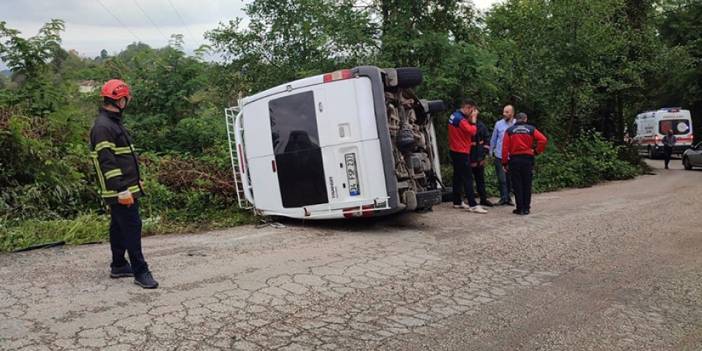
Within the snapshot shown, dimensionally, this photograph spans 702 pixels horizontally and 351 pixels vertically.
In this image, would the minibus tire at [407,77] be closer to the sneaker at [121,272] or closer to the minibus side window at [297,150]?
the minibus side window at [297,150]

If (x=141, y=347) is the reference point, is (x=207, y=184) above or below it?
above

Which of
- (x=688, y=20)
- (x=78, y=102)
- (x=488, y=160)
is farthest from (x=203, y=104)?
(x=688, y=20)

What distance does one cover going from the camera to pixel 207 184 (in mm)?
9000

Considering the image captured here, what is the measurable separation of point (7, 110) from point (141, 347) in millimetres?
6852

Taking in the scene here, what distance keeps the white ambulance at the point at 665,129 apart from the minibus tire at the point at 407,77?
2381cm

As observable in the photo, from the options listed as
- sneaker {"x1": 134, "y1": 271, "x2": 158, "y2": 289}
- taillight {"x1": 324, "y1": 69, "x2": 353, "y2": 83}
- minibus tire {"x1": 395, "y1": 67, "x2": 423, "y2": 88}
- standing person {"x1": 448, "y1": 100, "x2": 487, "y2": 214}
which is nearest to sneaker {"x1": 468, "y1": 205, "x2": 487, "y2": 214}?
standing person {"x1": 448, "y1": 100, "x2": 487, "y2": 214}

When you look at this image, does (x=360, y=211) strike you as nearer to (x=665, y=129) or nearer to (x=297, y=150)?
(x=297, y=150)

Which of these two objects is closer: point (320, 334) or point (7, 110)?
point (320, 334)

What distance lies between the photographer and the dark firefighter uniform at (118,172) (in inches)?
191

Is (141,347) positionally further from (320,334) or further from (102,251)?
(102,251)

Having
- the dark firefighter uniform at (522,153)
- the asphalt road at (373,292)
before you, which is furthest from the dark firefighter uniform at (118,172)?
the dark firefighter uniform at (522,153)

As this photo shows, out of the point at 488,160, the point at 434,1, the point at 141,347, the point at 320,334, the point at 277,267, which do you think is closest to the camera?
the point at 141,347

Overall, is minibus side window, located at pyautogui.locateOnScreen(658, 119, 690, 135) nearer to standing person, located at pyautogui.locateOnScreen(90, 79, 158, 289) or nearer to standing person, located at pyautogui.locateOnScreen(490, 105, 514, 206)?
standing person, located at pyautogui.locateOnScreen(490, 105, 514, 206)

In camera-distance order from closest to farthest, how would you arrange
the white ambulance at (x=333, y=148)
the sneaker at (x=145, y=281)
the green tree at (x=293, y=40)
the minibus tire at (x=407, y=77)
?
the sneaker at (x=145, y=281) → the white ambulance at (x=333, y=148) → the minibus tire at (x=407, y=77) → the green tree at (x=293, y=40)
